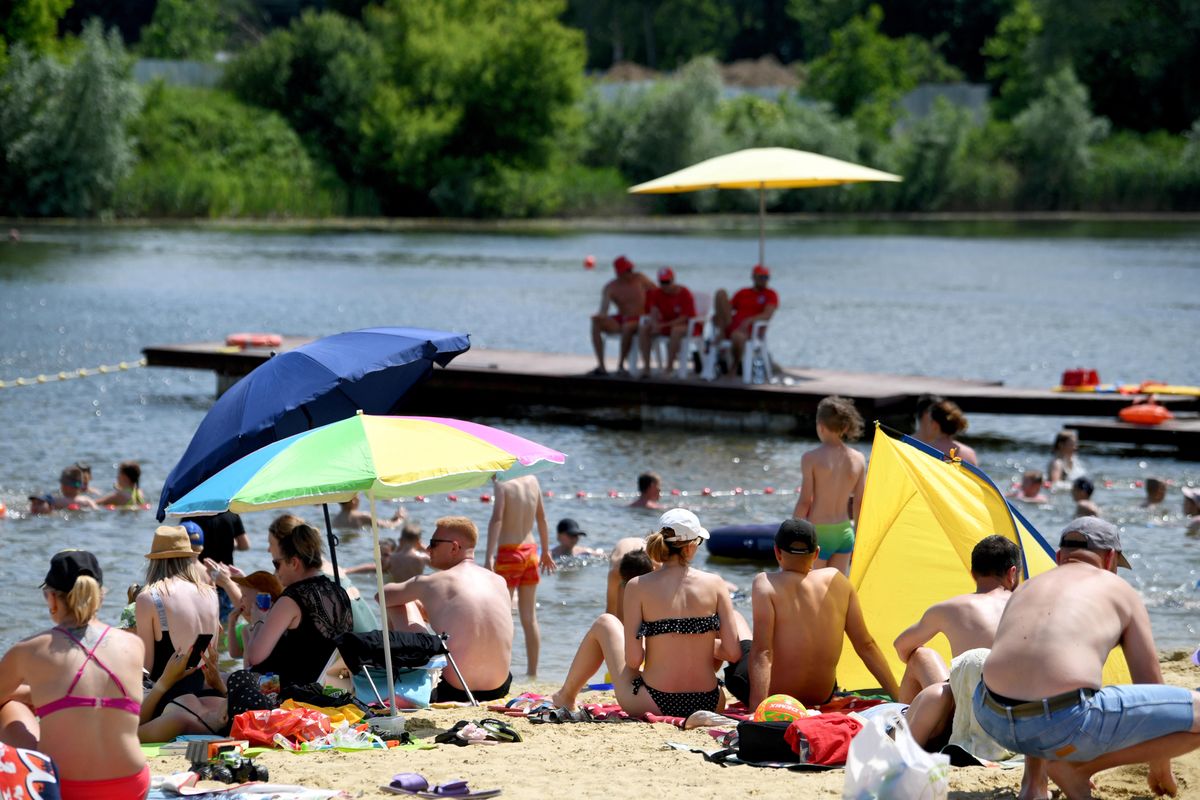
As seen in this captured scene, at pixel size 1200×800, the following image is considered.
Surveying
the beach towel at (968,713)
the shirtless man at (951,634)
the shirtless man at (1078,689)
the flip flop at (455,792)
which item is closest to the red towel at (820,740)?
the shirtless man at (951,634)

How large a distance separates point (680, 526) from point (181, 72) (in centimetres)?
6493

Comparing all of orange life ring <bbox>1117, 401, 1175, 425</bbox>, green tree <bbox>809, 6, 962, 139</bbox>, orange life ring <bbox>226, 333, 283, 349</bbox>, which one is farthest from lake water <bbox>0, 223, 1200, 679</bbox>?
green tree <bbox>809, 6, 962, 139</bbox>

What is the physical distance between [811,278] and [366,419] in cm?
3728

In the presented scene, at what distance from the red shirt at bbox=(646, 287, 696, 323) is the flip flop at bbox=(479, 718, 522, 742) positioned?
1172 centimetres

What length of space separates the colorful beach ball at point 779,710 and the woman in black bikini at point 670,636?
0.62 metres

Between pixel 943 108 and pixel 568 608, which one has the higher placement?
pixel 943 108

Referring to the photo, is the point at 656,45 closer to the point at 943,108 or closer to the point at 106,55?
the point at 943,108

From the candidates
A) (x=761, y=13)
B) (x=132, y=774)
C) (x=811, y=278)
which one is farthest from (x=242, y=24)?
(x=132, y=774)

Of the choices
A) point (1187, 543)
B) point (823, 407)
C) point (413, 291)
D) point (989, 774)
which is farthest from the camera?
point (413, 291)

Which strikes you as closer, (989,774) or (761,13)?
(989,774)

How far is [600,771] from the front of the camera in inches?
259

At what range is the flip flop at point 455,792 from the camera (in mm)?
6195

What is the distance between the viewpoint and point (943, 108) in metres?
74.6

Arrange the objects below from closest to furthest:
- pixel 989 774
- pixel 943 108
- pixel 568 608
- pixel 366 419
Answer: pixel 989 774 → pixel 366 419 → pixel 568 608 → pixel 943 108
